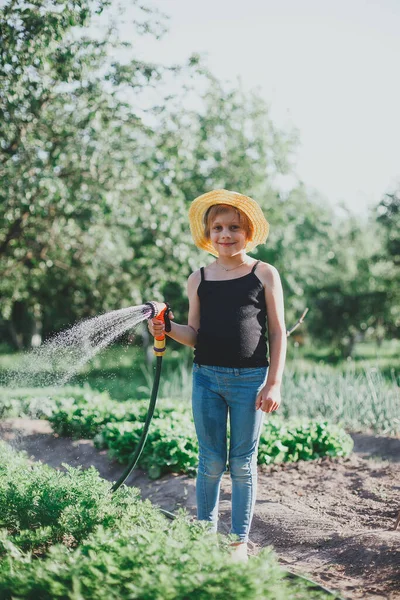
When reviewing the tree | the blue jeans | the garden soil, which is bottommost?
the garden soil

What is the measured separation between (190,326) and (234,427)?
1.90ft

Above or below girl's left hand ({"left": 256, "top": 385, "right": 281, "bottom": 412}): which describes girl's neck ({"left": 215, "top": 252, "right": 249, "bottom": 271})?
above

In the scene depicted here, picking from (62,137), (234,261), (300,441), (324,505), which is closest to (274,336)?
(234,261)

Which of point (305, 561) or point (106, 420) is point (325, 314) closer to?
point (106, 420)

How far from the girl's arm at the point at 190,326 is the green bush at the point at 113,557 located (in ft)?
2.66

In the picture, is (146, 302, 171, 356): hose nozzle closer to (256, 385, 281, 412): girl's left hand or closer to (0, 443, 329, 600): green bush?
(256, 385, 281, 412): girl's left hand

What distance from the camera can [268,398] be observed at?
2930 millimetres

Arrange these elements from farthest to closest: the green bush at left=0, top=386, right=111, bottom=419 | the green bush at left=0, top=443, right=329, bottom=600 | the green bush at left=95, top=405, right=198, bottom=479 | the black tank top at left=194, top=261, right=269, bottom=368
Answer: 1. the green bush at left=0, top=386, right=111, bottom=419
2. the green bush at left=95, top=405, right=198, bottom=479
3. the black tank top at left=194, top=261, right=269, bottom=368
4. the green bush at left=0, top=443, right=329, bottom=600

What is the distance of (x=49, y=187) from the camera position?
6391 mm

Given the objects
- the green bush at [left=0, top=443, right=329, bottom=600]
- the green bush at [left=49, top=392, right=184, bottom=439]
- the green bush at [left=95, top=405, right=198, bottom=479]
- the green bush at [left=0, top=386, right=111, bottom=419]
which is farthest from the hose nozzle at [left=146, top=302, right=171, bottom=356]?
the green bush at [left=0, top=386, right=111, bottom=419]

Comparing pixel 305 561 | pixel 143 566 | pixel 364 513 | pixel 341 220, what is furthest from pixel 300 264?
pixel 143 566

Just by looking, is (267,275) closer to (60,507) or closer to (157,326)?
(157,326)

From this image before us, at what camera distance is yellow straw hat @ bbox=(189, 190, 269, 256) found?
3.11 meters

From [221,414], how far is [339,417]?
3.78 metres
